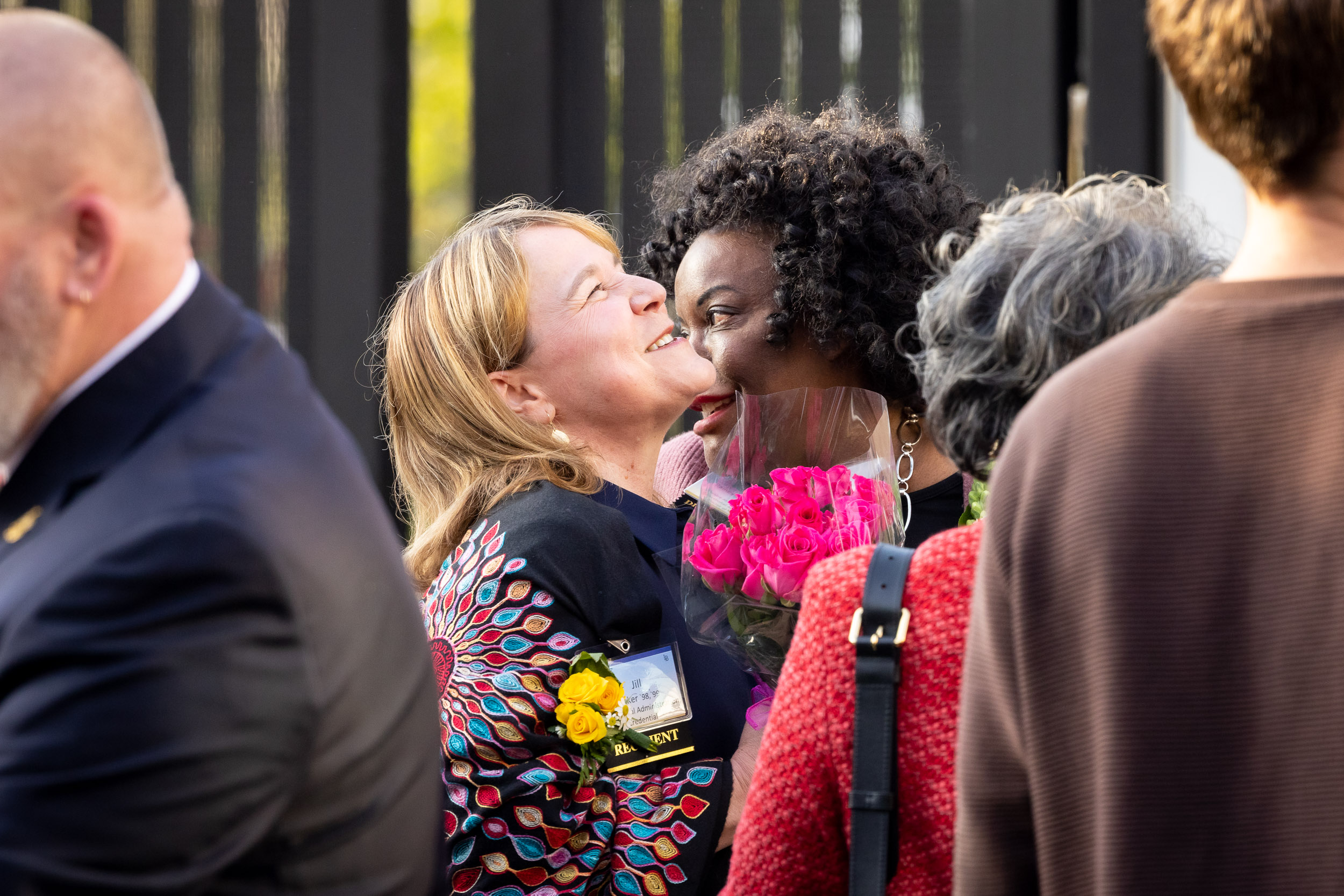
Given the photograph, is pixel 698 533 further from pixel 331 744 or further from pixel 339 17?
pixel 339 17

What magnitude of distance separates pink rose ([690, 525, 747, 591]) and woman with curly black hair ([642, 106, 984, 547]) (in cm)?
60

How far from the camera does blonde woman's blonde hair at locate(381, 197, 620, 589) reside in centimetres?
236

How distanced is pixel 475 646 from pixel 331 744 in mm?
858

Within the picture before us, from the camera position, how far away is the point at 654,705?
6.94 feet

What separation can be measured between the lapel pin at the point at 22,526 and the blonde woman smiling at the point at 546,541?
91 centimetres

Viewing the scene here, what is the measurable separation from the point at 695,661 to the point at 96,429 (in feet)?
4.06

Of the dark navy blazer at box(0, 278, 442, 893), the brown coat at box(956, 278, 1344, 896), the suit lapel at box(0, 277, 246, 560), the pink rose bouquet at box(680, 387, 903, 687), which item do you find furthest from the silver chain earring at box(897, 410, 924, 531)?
the suit lapel at box(0, 277, 246, 560)

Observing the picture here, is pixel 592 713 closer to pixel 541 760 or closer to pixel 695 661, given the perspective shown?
pixel 541 760

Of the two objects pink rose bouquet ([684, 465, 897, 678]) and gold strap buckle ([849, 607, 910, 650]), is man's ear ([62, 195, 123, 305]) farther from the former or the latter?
pink rose bouquet ([684, 465, 897, 678])

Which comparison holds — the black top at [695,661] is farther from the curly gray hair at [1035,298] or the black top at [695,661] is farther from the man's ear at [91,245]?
the man's ear at [91,245]

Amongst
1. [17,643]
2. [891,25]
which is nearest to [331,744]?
[17,643]

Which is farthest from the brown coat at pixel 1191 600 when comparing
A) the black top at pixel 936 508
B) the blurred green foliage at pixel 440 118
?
the blurred green foliage at pixel 440 118

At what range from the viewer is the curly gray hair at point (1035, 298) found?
147 centimetres

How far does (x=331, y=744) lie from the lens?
119 centimetres
